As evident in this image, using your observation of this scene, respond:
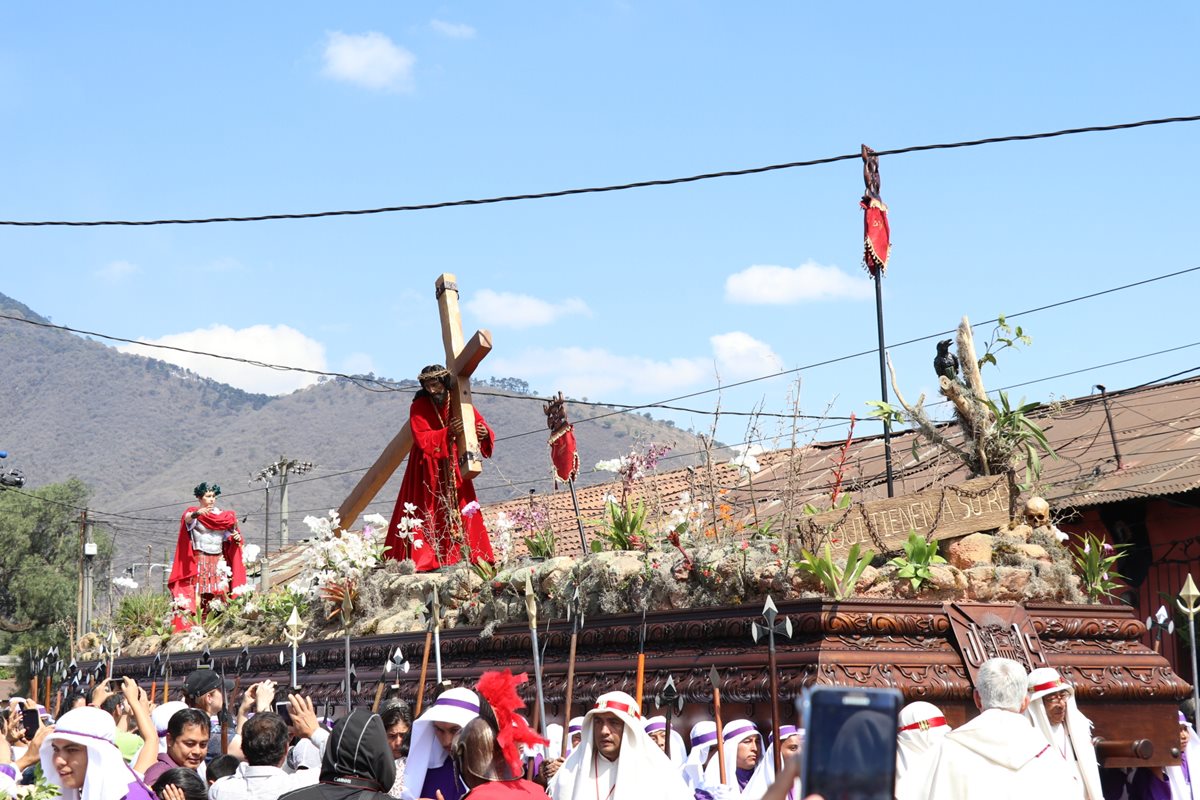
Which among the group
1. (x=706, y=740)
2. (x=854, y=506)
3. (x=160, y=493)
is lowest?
(x=706, y=740)

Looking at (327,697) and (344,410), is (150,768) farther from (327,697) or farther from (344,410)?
(344,410)

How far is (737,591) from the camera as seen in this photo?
364 inches

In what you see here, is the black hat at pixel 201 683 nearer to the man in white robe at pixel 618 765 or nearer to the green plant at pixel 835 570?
the man in white robe at pixel 618 765

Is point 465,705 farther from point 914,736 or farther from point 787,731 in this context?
point 787,731

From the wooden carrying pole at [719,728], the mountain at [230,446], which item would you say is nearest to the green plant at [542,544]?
the wooden carrying pole at [719,728]

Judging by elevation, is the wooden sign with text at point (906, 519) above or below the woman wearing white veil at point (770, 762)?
above

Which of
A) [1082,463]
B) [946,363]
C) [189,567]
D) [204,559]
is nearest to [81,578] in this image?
[189,567]

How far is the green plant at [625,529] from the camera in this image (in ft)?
35.0

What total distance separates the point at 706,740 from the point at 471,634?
300cm

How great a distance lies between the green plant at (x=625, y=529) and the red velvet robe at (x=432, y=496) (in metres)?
2.14

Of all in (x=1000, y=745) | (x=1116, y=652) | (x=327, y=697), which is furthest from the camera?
(x=327, y=697)

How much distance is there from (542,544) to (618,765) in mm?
6313

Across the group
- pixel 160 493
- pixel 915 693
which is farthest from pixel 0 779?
pixel 160 493

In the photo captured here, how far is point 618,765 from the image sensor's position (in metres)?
5.17
